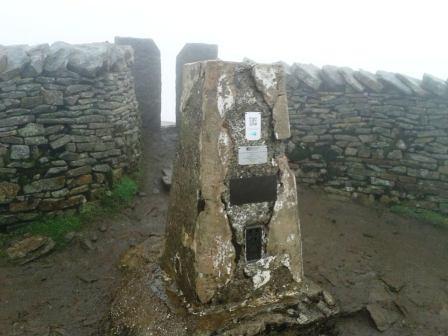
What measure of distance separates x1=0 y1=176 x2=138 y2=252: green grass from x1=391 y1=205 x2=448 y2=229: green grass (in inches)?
182

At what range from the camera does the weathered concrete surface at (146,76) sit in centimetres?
804

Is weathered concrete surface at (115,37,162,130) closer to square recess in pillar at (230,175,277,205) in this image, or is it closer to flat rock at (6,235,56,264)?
flat rock at (6,235,56,264)

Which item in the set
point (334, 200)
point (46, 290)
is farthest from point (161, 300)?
point (334, 200)

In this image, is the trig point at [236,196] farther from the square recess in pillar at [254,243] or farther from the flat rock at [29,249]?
the flat rock at [29,249]

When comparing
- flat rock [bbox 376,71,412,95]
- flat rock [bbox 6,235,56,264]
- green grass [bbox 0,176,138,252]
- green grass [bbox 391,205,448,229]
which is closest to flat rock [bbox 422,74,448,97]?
flat rock [bbox 376,71,412,95]

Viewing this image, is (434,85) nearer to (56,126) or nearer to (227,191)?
(227,191)

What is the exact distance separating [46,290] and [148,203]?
2.35 m

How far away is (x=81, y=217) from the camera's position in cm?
595

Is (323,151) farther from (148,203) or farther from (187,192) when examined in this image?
(187,192)

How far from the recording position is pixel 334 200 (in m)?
7.14

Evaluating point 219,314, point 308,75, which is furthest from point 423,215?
point 219,314

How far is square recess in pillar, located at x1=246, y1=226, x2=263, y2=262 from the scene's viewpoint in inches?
140

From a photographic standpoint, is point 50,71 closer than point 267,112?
No

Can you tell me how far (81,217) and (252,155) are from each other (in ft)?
11.9
